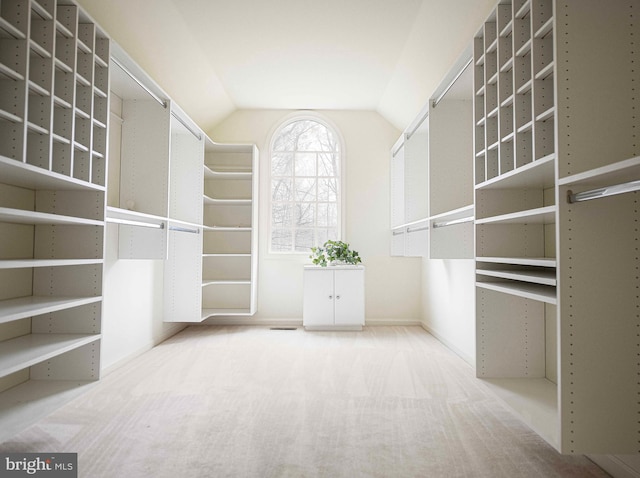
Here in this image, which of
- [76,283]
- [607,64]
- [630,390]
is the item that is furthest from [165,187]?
[630,390]

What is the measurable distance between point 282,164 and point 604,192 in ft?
15.6

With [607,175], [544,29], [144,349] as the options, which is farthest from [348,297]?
[607,175]

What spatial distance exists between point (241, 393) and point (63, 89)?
2149mm

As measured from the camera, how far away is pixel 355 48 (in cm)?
398

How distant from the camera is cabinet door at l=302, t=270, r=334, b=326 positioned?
16.7ft

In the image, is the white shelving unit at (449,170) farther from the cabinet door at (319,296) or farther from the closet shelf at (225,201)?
the closet shelf at (225,201)

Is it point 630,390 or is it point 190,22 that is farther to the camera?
point 190,22

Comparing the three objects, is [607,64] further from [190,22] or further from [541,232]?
[190,22]

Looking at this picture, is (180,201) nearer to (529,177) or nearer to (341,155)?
(341,155)

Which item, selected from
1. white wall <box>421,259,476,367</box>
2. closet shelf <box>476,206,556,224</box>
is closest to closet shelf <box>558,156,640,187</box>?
closet shelf <box>476,206,556,224</box>

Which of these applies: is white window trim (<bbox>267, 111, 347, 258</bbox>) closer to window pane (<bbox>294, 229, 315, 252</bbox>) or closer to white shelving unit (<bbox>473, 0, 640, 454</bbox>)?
window pane (<bbox>294, 229, 315, 252</bbox>)

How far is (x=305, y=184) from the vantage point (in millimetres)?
5812

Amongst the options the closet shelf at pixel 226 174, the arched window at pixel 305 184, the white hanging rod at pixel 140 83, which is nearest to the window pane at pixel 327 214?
the arched window at pixel 305 184

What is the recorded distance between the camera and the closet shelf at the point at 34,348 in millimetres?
1864
